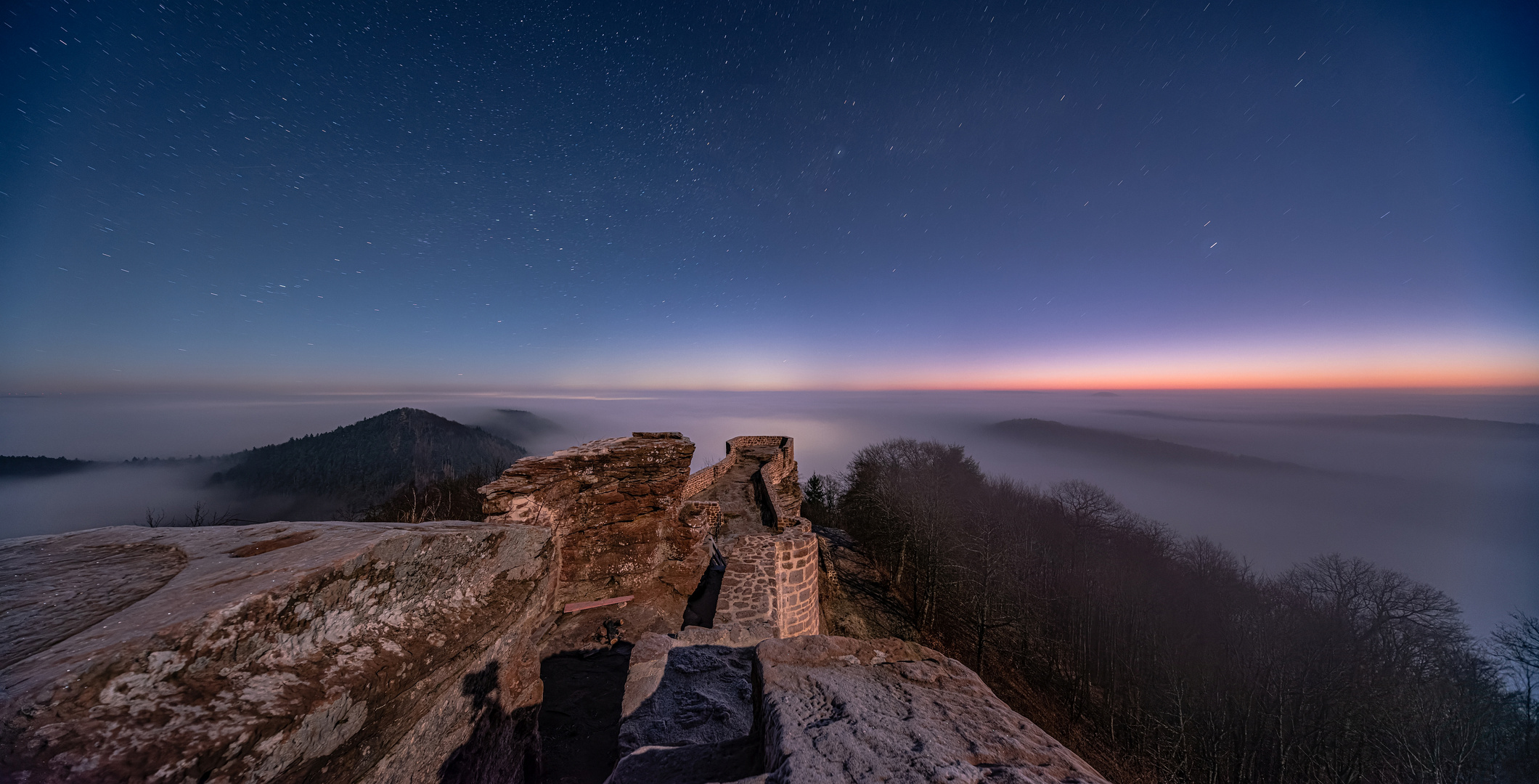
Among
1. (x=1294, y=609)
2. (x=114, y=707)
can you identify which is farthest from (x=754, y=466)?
(x=1294, y=609)

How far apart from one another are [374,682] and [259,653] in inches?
18.9

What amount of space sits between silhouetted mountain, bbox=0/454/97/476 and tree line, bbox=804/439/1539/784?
202 feet

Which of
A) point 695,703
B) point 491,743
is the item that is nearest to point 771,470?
point 695,703

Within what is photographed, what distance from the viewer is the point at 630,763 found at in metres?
2.46

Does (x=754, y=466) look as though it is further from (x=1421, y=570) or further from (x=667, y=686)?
(x=1421, y=570)

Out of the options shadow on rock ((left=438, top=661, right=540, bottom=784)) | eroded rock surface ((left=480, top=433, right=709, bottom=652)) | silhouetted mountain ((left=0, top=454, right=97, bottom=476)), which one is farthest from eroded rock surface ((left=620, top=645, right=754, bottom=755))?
silhouetted mountain ((left=0, top=454, right=97, bottom=476))

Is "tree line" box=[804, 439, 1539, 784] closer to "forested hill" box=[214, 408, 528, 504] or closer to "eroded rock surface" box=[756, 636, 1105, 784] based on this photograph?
"eroded rock surface" box=[756, 636, 1105, 784]

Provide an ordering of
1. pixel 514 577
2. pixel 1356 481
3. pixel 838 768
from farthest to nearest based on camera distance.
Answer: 1. pixel 1356 481
2. pixel 514 577
3. pixel 838 768

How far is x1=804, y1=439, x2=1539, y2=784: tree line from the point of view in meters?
14.2

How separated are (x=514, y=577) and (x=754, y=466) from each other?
51.5ft

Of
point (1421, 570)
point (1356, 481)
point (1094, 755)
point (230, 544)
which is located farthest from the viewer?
point (1356, 481)

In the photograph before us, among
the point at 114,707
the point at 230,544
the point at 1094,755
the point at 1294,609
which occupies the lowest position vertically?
the point at 1094,755

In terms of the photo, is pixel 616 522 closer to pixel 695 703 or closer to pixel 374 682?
pixel 695 703

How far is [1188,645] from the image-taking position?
23266mm
